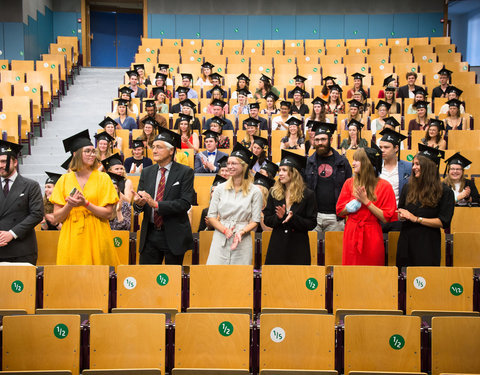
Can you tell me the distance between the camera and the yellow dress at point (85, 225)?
4152 millimetres

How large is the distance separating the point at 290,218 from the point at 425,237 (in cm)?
112

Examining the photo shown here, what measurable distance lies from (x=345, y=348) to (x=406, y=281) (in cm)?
89

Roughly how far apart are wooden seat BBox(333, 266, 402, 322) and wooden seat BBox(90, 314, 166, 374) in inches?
52.2

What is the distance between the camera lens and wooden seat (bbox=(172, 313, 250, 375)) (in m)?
3.42

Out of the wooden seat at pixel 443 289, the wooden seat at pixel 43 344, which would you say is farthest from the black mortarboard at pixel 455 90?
the wooden seat at pixel 43 344

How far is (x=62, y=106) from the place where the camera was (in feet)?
36.5

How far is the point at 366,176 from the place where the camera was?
4426 millimetres

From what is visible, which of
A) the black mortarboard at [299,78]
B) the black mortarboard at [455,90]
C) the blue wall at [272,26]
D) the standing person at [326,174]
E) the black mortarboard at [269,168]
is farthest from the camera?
the blue wall at [272,26]

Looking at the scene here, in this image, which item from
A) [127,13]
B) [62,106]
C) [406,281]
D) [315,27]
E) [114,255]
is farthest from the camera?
[127,13]

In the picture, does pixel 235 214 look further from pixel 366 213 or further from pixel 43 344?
pixel 43 344

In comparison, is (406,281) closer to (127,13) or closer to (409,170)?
(409,170)

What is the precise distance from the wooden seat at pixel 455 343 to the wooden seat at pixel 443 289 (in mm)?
619

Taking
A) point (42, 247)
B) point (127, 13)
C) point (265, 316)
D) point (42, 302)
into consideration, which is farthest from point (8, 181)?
point (127, 13)

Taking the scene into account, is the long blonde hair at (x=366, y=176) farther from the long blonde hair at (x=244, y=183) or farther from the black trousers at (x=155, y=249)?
the black trousers at (x=155, y=249)
